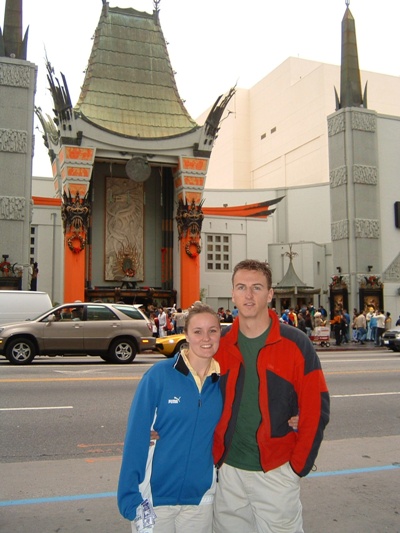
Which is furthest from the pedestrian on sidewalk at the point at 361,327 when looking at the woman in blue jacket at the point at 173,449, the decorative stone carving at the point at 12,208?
the woman in blue jacket at the point at 173,449

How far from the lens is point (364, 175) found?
104ft

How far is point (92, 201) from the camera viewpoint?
39188mm

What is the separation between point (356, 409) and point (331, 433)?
1.84 m

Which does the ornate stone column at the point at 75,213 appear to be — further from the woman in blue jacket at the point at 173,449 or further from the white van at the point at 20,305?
the woman in blue jacket at the point at 173,449

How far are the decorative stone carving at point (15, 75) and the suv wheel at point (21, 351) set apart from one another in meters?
16.2

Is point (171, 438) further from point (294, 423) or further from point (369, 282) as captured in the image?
point (369, 282)

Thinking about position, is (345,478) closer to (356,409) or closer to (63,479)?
(63,479)

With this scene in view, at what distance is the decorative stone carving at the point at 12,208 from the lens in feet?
86.0

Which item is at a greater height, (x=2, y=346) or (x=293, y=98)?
(x=293, y=98)

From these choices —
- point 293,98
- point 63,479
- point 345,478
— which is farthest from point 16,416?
point 293,98

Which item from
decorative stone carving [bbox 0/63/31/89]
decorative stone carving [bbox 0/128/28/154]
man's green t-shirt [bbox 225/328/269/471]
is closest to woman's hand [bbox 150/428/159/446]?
man's green t-shirt [bbox 225/328/269/471]

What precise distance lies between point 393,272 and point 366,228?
2.89 meters

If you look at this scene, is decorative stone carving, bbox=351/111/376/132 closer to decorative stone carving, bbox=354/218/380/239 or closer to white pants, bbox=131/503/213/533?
decorative stone carving, bbox=354/218/380/239

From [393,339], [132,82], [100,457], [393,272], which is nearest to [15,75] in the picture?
[132,82]
